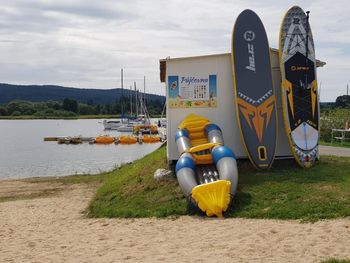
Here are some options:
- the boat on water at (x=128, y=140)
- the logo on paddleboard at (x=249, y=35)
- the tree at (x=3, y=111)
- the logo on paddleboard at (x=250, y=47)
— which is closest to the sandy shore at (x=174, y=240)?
the logo on paddleboard at (x=250, y=47)

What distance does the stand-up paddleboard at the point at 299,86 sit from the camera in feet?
42.0

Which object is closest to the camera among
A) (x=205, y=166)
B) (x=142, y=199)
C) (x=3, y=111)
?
(x=205, y=166)

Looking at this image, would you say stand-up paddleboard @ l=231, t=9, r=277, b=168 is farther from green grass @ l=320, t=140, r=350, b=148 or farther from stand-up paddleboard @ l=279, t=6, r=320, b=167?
green grass @ l=320, t=140, r=350, b=148

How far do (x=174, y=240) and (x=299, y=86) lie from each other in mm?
6500

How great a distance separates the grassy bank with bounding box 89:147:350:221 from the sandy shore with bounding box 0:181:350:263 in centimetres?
44

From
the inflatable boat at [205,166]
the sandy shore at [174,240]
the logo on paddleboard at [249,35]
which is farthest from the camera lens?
the logo on paddleboard at [249,35]

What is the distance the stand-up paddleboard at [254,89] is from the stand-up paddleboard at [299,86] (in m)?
0.40

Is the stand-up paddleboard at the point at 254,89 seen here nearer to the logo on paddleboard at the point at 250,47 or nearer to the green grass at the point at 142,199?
the logo on paddleboard at the point at 250,47

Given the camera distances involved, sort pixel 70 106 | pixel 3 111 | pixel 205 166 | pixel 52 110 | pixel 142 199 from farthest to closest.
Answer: pixel 3 111
pixel 70 106
pixel 52 110
pixel 142 199
pixel 205 166

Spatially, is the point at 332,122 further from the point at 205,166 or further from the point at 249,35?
the point at 205,166

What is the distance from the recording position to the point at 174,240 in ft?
27.2

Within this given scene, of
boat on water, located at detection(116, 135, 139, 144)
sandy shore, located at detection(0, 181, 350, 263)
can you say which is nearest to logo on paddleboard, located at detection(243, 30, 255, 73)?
sandy shore, located at detection(0, 181, 350, 263)

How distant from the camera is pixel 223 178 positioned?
10180mm

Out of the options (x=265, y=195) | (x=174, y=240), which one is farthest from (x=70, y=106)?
(x=174, y=240)
